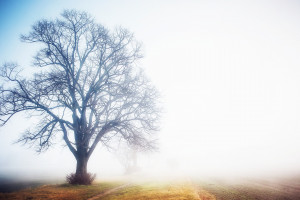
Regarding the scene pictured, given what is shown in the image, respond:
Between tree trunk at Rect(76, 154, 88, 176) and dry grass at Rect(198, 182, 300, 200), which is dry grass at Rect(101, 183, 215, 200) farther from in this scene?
tree trunk at Rect(76, 154, 88, 176)

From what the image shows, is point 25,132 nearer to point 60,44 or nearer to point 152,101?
point 60,44

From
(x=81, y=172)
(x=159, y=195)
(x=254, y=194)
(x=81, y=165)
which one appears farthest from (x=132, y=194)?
(x=254, y=194)

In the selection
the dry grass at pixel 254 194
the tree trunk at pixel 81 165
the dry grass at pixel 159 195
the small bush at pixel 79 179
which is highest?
the tree trunk at pixel 81 165

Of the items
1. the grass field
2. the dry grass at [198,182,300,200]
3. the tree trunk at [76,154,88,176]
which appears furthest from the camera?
the tree trunk at [76,154,88,176]

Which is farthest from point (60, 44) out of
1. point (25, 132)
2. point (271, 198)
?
point (271, 198)

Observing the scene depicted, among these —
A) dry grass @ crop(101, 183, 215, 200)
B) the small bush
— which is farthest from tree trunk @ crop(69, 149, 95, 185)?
dry grass @ crop(101, 183, 215, 200)

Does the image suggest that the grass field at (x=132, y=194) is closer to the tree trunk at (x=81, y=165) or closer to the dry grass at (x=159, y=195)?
the dry grass at (x=159, y=195)

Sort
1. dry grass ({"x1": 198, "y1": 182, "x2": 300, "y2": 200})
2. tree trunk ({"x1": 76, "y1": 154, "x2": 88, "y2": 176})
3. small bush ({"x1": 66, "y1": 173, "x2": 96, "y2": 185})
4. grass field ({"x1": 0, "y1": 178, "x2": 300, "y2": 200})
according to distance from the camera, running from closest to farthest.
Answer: grass field ({"x1": 0, "y1": 178, "x2": 300, "y2": 200}), dry grass ({"x1": 198, "y1": 182, "x2": 300, "y2": 200}), small bush ({"x1": 66, "y1": 173, "x2": 96, "y2": 185}), tree trunk ({"x1": 76, "y1": 154, "x2": 88, "y2": 176})

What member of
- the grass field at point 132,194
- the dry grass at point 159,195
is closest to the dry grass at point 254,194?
the grass field at point 132,194

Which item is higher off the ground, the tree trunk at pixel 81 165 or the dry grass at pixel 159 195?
the tree trunk at pixel 81 165

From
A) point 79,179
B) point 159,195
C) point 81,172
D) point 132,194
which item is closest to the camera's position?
point 159,195

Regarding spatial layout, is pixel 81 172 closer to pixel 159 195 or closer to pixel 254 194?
pixel 159 195

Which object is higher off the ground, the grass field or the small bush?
the small bush

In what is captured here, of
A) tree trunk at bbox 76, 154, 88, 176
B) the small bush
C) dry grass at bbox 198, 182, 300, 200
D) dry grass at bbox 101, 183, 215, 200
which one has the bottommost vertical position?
dry grass at bbox 198, 182, 300, 200
